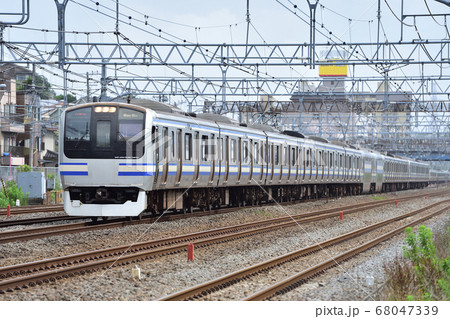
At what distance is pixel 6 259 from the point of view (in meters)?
11.8

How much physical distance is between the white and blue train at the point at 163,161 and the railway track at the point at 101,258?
200 cm

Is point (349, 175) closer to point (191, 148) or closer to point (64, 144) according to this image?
point (191, 148)

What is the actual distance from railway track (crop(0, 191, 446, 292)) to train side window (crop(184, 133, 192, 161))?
8.18ft

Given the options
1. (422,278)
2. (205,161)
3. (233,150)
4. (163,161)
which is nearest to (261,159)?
(233,150)

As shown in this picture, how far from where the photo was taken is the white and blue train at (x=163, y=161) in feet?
52.4

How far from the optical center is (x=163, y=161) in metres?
17.1

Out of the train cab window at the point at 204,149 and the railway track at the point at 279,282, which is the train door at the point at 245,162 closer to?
the train cab window at the point at 204,149

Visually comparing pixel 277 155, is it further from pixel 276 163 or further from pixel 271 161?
pixel 271 161

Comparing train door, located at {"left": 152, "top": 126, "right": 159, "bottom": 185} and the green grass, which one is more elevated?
train door, located at {"left": 152, "top": 126, "right": 159, "bottom": 185}

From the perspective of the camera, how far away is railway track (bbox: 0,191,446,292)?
31.8ft

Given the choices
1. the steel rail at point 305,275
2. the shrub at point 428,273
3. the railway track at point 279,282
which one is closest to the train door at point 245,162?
the railway track at point 279,282

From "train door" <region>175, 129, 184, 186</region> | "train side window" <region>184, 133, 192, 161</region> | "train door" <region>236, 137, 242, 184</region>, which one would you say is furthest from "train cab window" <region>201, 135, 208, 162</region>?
"train door" <region>236, 137, 242, 184</region>

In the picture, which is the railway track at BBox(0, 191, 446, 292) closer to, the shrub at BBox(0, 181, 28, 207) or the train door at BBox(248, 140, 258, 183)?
the train door at BBox(248, 140, 258, 183)

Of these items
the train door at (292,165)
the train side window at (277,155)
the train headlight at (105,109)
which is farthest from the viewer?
the train door at (292,165)
